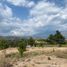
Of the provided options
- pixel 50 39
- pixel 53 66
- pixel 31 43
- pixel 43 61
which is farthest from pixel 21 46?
pixel 50 39

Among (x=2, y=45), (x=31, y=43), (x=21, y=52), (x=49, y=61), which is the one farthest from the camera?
(x=31, y=43)

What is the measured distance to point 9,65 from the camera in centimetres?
2147

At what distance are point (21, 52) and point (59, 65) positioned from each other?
14559 mm

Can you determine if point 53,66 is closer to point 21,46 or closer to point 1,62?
point 1,62

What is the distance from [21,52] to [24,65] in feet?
46.8

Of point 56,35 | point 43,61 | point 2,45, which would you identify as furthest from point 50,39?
point 43,61

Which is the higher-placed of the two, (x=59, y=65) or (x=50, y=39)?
(x=50, y=39)

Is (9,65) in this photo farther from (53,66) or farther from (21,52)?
(21,52)

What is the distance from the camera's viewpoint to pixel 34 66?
21.3 m

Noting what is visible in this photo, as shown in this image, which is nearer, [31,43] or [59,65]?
[59,65]

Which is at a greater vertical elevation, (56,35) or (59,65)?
(56,35)

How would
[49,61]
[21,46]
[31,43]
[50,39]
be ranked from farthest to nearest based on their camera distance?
[50,39], [31,43], [21,46], [49,61]

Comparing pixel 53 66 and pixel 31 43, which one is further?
pixel 31 43

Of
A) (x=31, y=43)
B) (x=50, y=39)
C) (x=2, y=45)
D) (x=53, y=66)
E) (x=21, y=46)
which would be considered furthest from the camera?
(x=50, y=39)
